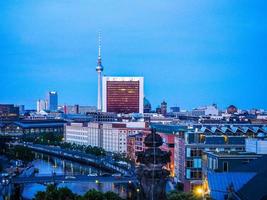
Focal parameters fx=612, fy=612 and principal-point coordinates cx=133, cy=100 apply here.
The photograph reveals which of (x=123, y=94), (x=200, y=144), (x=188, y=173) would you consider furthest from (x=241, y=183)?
(x=123, y=94)

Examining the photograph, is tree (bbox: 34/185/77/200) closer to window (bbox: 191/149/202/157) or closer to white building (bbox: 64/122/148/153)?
window (bbox: 191/149/202/157)

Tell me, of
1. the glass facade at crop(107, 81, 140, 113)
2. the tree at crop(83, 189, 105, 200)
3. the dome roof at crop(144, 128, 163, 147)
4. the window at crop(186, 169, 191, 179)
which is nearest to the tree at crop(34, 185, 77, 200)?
the tree at crop(83, 189, 105, 200)

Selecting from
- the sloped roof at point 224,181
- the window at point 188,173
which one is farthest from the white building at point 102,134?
the sloped roof at point 224,181

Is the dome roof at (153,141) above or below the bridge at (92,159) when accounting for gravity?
above

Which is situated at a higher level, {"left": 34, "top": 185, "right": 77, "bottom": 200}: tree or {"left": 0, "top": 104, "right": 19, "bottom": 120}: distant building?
{"left": 0, "top": 104, "right": 19, "bottom": 120}: distant building

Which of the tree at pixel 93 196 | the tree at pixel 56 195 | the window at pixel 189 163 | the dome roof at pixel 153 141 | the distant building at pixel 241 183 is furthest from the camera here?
the window at pixel 189 163

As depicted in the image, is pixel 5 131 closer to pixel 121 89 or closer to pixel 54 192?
pixel 121 89

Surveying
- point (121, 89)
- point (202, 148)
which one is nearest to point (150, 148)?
point (202, 148)

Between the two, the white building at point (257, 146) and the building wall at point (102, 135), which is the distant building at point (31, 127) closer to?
the building wall at point (102, 135)

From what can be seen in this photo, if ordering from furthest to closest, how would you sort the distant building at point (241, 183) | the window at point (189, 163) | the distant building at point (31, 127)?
the distant building at point (31, 127) < the window at point (189, 163) < the distant building at point (241, 183)
